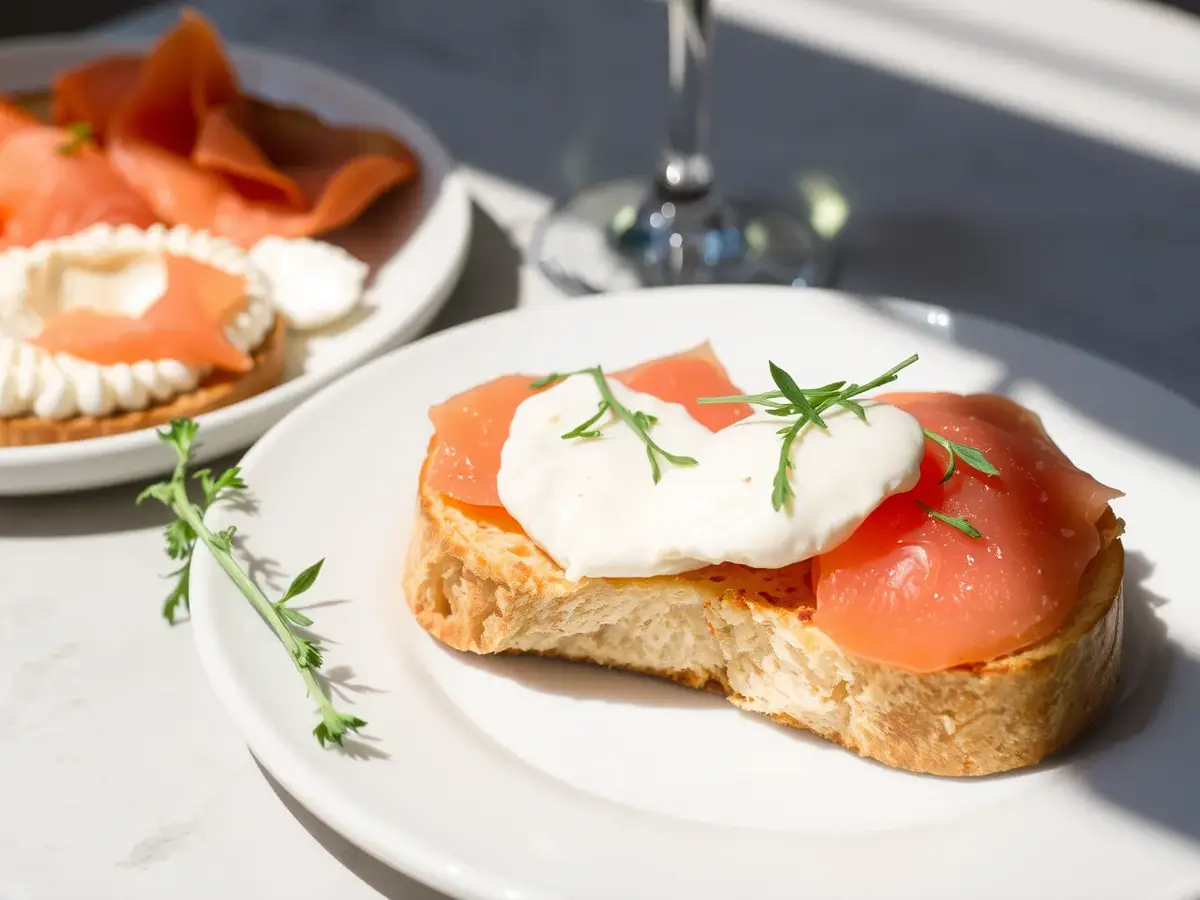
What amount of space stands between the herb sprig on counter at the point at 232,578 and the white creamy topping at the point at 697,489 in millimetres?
244

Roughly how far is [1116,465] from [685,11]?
1003 millimetres

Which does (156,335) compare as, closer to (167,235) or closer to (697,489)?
(167,235)

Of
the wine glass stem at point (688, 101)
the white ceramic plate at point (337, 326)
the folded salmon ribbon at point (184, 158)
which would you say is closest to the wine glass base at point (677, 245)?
the wine glass stem at point (688, 101)

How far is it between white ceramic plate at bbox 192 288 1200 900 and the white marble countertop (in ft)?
0.50

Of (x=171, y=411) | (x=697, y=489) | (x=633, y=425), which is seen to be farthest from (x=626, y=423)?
(x=171, y=411)

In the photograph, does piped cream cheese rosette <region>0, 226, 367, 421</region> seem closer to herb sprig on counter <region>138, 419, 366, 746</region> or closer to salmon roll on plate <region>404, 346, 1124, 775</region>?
herb sprig on counter <region>138, 419, 366, 746</region>

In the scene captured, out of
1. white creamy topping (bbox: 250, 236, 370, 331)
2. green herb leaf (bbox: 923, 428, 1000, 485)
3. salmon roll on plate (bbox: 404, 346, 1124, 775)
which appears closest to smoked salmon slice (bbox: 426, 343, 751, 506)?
salmon roll on plate (bbox: 404, 346, 1124, 775)

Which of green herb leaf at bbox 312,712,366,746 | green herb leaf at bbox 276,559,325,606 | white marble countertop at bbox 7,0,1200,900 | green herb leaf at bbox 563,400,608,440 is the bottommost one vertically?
white marble countertop at bbox 7,0,1200,900

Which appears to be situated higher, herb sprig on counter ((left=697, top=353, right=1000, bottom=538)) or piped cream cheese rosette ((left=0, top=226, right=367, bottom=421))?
herb sprig on counter ((left=697, top=353, right=1000, bottom=538))

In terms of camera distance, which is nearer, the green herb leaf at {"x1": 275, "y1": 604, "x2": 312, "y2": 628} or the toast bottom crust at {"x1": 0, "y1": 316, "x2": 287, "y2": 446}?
the green herb leaf at {"x1": 275, "y1": 604, "x2": 312, "y2": 628}

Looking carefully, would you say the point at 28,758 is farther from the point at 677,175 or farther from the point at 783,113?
the point at 783,113

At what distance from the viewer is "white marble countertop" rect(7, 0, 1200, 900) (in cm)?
136

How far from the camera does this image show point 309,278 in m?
2.01

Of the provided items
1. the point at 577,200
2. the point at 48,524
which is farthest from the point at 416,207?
the point at 48,524
